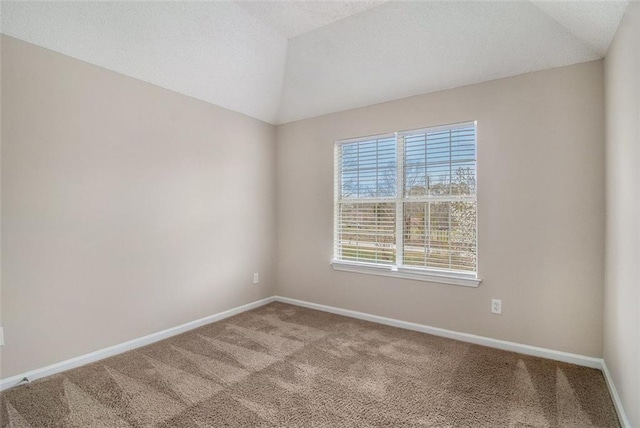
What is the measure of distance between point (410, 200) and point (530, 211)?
1.02 meters

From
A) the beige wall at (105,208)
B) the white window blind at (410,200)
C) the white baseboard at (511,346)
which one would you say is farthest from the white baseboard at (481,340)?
the beige wall at (105,208)

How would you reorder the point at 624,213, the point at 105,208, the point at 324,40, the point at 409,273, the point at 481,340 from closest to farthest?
the point at 624,213 < the point at 105,208 < the point at 481,340 < the point at 324,40 < the point at 409,273

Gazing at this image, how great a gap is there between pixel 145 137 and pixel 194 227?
942 millimetres

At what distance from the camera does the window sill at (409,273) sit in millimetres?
2900

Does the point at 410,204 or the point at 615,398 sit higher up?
the point at 410,204

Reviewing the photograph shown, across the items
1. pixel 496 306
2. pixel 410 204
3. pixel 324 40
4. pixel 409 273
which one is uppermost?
pixel 324 40

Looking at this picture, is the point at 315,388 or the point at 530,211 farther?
the point at 530,211

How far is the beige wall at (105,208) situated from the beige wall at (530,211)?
70.1 inches

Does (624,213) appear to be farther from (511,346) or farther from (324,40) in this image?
(324,40)

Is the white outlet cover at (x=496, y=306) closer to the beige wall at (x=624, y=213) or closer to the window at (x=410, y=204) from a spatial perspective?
the window at (x=410, y=204)

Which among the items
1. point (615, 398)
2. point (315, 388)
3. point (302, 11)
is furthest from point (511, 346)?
point (302, 11)

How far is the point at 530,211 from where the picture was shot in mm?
2617

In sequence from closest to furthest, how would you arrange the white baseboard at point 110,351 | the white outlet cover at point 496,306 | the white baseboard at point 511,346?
the white baseboard at point 511,346, the white baseboard at point 110,351, the white outlet cover at point 496,306

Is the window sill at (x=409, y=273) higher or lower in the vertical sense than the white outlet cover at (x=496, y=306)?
higher
